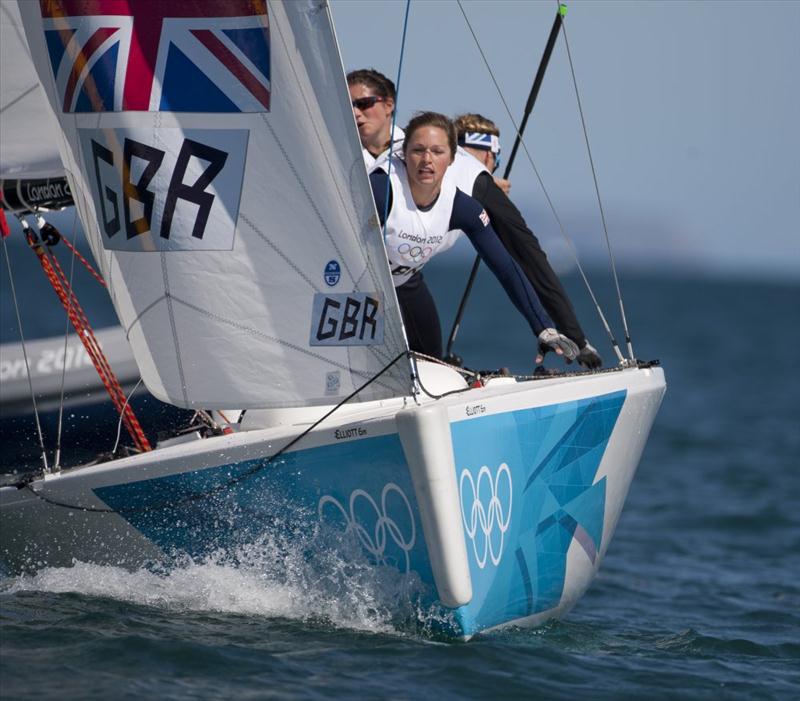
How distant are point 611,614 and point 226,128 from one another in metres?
2.67

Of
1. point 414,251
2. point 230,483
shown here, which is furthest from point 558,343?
point 230,483

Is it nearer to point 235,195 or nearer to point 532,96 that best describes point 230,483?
point 235,195

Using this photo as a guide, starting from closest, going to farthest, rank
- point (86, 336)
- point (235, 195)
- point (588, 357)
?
point (235, 195) → point (588, 357) → point (86, 336)

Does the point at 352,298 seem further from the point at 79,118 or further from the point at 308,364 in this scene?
the point at 79,118

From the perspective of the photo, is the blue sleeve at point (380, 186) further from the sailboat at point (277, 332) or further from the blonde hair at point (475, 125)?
the blonde hair at point (475, 125)

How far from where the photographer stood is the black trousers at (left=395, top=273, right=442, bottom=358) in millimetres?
5125

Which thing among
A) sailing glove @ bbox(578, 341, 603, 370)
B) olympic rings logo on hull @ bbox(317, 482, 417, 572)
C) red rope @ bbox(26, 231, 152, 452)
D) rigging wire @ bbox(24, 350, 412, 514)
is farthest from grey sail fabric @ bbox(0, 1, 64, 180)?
sailing glove @ bbox(578, 341, 603, 370)

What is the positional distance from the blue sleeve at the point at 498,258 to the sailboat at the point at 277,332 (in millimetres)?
408

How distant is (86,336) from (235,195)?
156 cm

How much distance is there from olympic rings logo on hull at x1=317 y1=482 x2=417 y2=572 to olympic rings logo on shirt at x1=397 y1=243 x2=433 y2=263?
3.24 ft

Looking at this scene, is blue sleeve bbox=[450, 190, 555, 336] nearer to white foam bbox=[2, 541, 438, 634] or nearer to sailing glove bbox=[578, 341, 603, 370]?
sailing glove bbox=[578, 341, 603, 370]

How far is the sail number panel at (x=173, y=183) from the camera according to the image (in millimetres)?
4121

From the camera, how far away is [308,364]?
4.12 meters

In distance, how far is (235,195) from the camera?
4129mm
